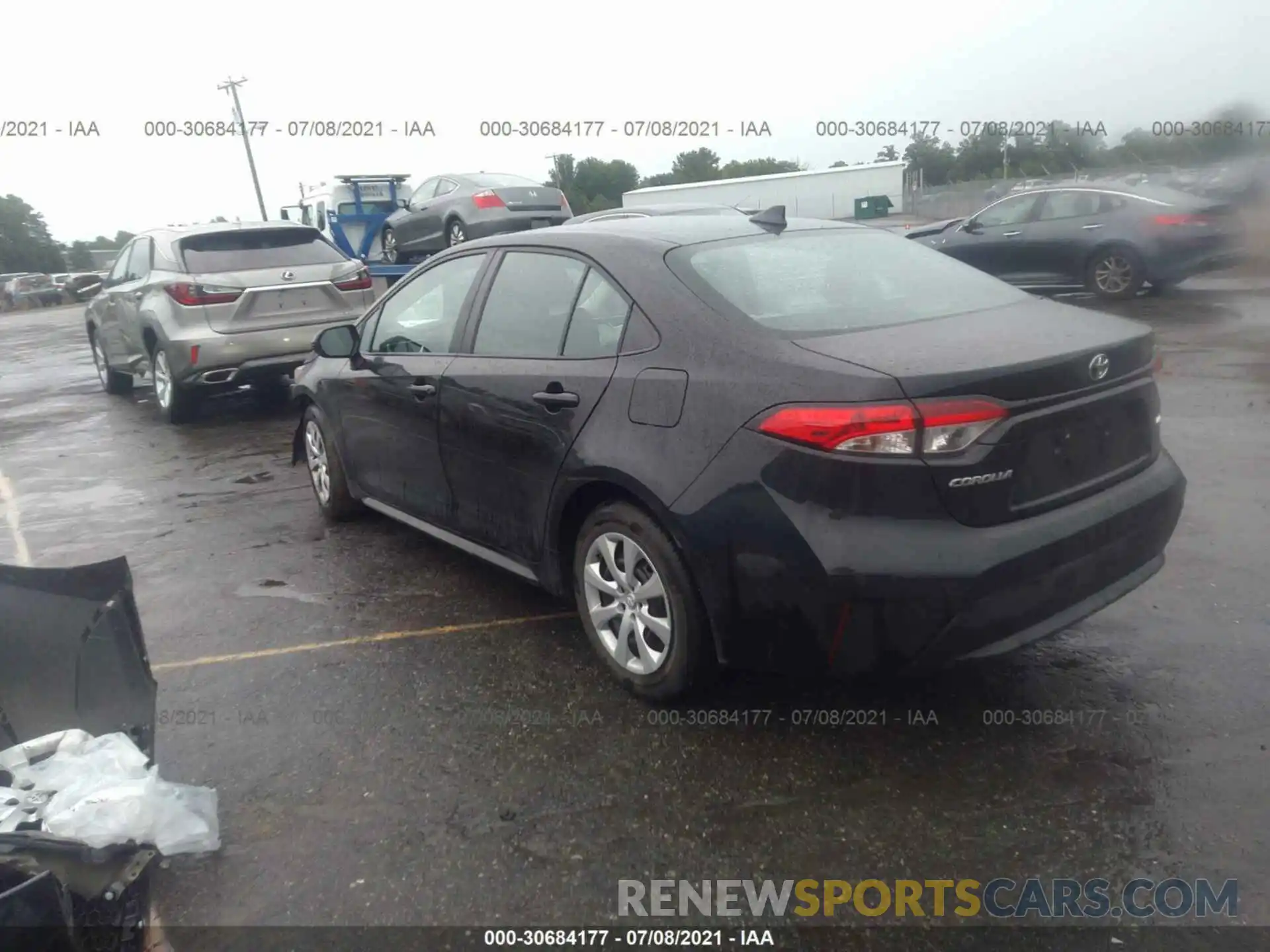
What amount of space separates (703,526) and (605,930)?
46.0 inches

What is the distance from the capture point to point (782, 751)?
3328 millimetres

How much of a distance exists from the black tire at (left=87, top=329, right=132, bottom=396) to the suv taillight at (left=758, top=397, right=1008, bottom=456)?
433 inches

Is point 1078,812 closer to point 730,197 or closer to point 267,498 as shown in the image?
point 267,498

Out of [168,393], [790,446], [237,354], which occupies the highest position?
[790,446]

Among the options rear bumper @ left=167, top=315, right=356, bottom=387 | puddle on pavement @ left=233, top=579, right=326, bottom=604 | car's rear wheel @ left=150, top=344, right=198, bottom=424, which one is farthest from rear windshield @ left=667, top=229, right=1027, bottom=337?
car's rear wheel @ left=150, top=344, right=198, bottom=424

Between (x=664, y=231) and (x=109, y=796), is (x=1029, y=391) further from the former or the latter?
(x=109, y=796)

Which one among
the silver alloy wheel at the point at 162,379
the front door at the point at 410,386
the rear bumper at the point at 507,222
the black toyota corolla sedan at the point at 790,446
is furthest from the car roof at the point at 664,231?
the rear bumper at the point at 507,222

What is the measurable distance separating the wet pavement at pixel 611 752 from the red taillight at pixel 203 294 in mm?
4050

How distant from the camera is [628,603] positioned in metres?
3.57

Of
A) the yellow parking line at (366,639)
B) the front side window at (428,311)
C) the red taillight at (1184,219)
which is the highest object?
the front side window at (428,311)

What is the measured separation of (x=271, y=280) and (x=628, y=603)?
6665 mm

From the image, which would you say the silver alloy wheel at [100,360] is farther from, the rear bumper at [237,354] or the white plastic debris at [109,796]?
the white plastic debris at [109,796]

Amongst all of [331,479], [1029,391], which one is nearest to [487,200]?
[331,479]

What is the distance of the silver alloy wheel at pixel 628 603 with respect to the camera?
3.45 meters
